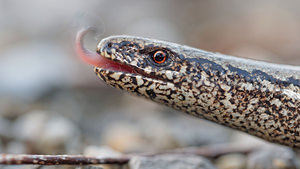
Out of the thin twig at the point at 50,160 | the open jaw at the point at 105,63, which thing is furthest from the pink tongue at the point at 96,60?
the thin twig at the point at 50,160

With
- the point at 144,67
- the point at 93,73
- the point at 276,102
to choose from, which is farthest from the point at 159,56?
the point at 93,73

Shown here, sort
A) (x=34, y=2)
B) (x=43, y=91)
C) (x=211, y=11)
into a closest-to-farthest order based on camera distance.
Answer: (x=43, y=91) < (x=211, y=11) < (x=34, y=2)

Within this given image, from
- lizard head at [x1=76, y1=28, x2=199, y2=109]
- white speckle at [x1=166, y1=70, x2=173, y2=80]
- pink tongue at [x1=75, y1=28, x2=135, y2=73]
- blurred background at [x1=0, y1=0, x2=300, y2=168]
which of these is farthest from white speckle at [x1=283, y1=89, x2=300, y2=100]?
blurred background at [x1=0, y1=0, x2=300, y2=168]

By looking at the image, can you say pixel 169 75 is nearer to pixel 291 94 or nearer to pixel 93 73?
pixel 291 94

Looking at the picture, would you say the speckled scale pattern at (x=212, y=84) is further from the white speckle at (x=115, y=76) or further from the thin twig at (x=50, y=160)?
the thin twig at (x=50, y=160)

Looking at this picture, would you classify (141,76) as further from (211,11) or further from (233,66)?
(211,11)

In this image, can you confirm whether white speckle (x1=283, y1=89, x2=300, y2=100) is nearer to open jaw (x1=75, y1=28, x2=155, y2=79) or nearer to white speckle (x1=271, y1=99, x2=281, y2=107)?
white speckle (x1=271, y1=99, x2=281, y2=107)

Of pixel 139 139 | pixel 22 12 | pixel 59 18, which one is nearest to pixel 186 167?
pixel 139 139

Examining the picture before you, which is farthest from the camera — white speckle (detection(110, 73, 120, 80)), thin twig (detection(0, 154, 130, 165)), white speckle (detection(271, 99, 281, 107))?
white speckle (detection(271, 99, 281, 107))
